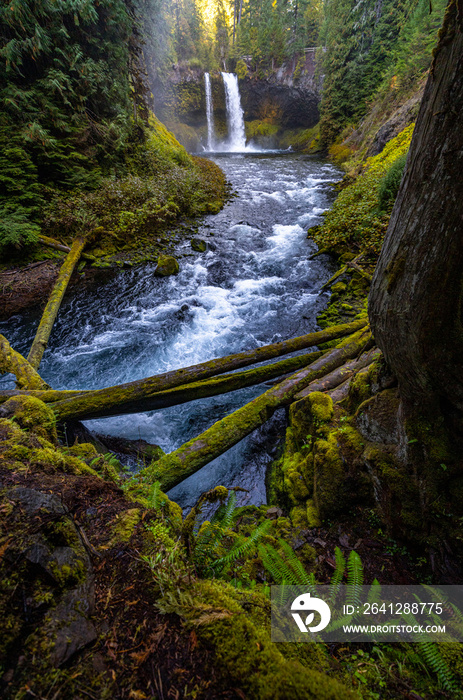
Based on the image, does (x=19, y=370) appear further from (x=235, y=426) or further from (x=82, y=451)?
(x=235, y=426)

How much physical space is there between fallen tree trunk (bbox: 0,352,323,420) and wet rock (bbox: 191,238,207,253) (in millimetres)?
7499

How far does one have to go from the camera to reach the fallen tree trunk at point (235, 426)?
351cm

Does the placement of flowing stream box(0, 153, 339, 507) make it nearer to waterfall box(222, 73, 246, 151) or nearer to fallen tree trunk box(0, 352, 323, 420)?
fallen tree trunk box(0, 352, 323, 420)

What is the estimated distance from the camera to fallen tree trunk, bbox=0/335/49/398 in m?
4.55

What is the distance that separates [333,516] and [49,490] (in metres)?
2.59

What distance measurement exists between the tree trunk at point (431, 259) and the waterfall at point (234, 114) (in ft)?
151

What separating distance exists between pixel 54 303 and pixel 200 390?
4.94m

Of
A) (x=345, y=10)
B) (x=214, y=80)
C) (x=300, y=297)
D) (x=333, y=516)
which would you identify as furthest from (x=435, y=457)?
(x=214, y=80)

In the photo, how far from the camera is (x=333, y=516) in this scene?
2.82 metres

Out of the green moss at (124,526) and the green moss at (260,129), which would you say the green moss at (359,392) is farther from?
the green moss at (260,129)

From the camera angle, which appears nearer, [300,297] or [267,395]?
[267,395]

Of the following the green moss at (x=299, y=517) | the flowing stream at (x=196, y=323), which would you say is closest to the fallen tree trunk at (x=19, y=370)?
the flowing stream at (x=196, y=323)

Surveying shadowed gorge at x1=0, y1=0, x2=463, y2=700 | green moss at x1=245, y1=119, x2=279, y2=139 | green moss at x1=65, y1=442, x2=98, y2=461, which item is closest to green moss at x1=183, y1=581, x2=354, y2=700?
Answer: shadowed gorge at x1=0, y1=0, x2=463, y2=700

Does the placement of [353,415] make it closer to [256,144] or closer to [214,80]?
[256,144]
